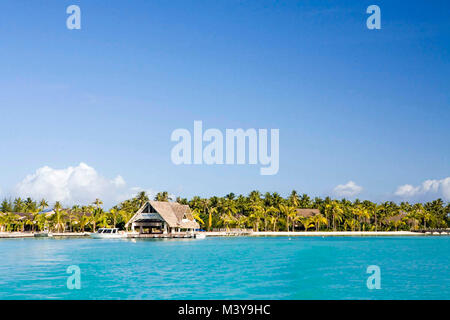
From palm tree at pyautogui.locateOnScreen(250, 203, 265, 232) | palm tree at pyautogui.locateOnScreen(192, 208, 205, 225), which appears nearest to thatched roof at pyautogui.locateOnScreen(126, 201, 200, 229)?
palm tree at pyautogui.locateOnScreen(192, 208, 205, 225)

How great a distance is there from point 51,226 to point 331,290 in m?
94.5

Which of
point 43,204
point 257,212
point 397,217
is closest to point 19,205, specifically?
point 43,204

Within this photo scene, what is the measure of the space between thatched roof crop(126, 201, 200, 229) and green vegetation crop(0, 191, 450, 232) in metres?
13.2

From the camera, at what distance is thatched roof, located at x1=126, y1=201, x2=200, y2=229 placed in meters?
91.6

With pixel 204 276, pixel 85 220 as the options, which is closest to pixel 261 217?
pixel 85 220

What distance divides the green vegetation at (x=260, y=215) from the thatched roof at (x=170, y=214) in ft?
43.5

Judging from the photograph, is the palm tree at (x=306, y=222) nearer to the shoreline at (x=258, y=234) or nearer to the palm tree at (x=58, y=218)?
the shoreline at (x=258, y=234)

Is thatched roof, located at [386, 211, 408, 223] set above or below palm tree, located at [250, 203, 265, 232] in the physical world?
below

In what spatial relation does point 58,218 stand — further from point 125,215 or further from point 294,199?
point 294,199

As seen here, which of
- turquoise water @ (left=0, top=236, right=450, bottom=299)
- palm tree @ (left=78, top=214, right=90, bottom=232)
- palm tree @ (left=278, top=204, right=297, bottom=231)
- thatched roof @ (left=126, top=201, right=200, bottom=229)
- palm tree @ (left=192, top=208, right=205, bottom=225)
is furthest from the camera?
palm tree @ (left=278, top=204, right=297, bottom=231)

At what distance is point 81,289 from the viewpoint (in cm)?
2808

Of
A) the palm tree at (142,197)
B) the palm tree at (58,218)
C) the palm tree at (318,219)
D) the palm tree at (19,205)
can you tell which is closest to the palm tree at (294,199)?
the palm tree at (318,219)

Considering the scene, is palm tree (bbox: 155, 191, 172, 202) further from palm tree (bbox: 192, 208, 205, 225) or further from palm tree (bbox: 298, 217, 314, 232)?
palm tree (bbox: 298, 217, 314, 232)
